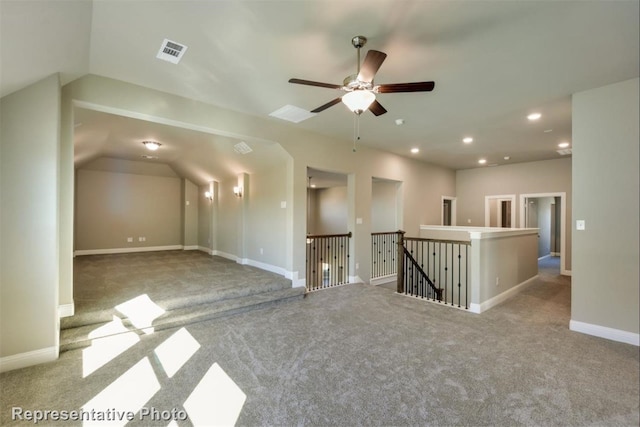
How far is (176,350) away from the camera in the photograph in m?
2.89

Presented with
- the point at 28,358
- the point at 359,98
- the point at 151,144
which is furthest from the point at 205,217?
the point at 359,98

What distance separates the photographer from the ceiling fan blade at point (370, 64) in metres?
1.97

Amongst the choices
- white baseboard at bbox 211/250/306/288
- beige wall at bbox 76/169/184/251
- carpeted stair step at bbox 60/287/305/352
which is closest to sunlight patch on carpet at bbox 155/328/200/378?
carpeted stair step at bbox 60/287/305/352

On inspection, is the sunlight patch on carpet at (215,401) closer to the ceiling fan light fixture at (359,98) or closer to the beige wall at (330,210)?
the ceiling fan light fixture at (359,98)

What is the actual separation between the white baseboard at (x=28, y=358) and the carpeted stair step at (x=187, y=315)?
177mm

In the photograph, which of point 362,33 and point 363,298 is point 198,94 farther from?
point 363,298

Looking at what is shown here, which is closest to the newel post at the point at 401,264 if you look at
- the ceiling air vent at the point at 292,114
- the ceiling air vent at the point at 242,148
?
the ceiling air vent at the point at 292,114

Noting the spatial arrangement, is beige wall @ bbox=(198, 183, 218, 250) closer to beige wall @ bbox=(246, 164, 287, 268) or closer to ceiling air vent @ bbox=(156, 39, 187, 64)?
beige wall @ bbox=(246, 164, 287, 268)

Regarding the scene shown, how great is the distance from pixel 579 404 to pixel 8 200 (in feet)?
16.2

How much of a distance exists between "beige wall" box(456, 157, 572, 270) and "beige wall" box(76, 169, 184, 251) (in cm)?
939

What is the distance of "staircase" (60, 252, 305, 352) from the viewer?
3.13 metres

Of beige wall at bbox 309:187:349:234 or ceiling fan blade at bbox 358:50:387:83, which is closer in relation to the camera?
ceiling fan blade at bbox 358:50:387:83

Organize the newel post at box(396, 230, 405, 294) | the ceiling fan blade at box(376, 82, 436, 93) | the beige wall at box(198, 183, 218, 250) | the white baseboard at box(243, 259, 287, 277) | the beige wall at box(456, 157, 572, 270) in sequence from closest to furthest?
the ceiling fan blade at box(376, 82, 436, 93), the newel post at box(396, 230, 405, 294), the white baseboard at box(243, 259, 287, 277), the beige wall at box(456, 157, 572, 270), the beige wall at box(198, 183, 218, 250)

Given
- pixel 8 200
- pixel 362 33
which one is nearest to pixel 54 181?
pixel 8 200
